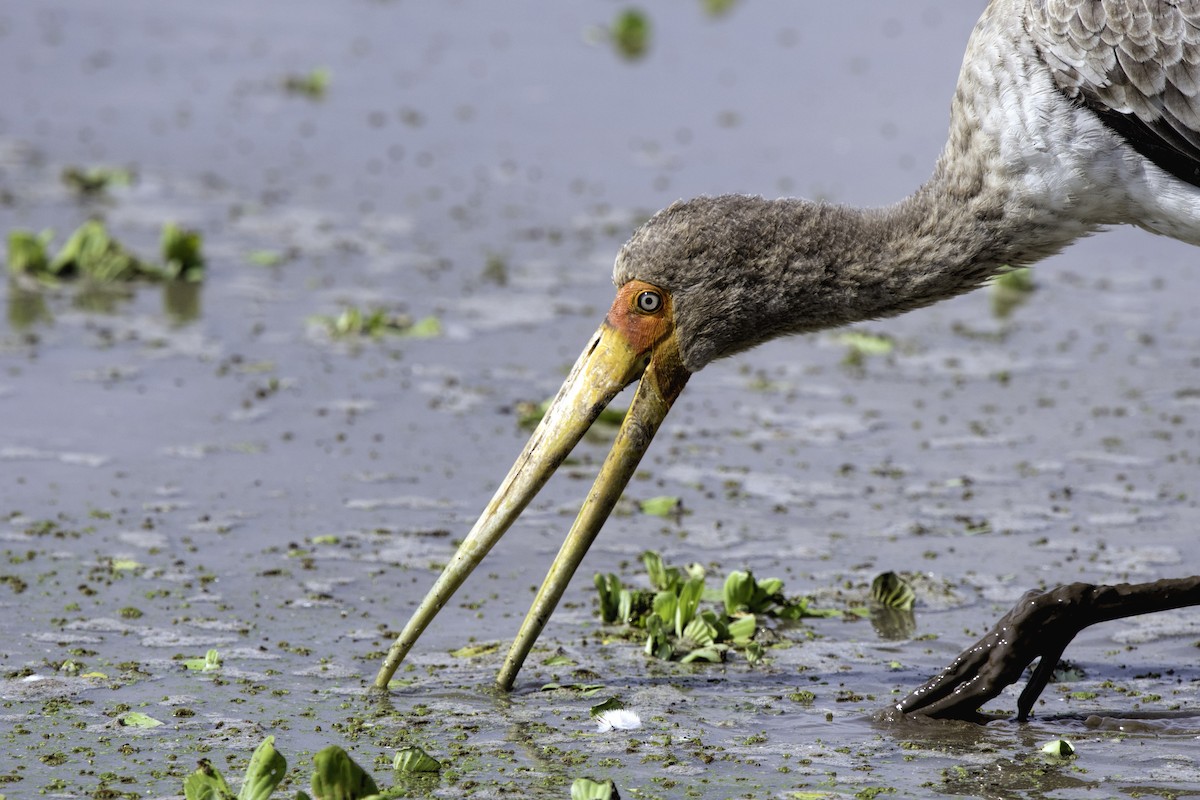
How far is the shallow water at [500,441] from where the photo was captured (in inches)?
218

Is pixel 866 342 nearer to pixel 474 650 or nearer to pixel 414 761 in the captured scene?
pixel 474 650

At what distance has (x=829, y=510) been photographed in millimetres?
7734

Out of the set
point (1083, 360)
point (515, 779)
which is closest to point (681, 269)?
point (515, 779)

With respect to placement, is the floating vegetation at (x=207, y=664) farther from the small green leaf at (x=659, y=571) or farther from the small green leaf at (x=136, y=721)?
the small green leaf at (x=659, y=571)

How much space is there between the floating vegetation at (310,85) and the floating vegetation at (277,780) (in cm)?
1028

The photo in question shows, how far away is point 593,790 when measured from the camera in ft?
15.7

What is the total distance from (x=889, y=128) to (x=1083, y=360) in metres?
4.24

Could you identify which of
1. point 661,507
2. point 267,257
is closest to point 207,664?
point 661,507

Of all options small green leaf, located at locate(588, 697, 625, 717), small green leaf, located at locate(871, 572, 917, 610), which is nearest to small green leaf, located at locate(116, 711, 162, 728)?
small green leaf, located at locate(588, 697, 625, 717)

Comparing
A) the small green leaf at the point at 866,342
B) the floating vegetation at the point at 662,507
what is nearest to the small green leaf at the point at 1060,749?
the floating vegetation at the point at 662,507

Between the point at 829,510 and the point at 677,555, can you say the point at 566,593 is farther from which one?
the point at 829,510

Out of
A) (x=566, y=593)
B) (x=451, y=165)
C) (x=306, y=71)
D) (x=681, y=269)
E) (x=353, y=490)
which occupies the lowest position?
(x=566, y=593)

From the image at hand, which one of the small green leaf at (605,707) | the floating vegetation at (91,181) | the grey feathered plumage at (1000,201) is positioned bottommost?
the small green leaf at (605,707)

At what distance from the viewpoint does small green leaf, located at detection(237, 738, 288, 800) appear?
15.4ft
